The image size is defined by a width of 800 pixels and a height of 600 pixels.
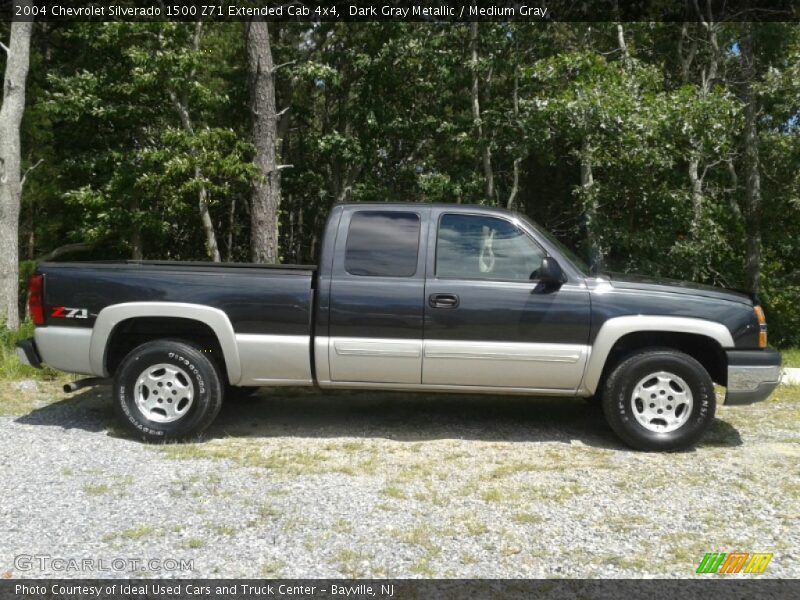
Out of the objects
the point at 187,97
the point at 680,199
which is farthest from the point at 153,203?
the point at 680,199

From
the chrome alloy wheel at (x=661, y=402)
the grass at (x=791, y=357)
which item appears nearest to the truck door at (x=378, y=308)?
the chrome alloy wheel at (x=661, y=402)

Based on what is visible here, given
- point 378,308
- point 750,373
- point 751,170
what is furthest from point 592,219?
point 378,308

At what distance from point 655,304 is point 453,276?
1.53 meters

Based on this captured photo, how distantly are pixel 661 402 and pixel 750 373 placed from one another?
666mm

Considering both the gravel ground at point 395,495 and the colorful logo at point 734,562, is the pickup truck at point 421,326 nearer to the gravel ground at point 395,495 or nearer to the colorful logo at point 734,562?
the gravel ground at point 395,495

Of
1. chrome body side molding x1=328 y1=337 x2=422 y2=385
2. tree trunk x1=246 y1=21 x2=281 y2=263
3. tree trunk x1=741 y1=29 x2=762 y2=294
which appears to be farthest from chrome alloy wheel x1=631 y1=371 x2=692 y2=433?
tree trunk x1=246 y1=21 x2=281 y2=263

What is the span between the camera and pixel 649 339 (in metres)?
5.59

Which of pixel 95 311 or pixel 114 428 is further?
pixel 114 428

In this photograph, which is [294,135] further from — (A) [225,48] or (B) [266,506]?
(B) [266,506]

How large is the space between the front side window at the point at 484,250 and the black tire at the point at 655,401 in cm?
102

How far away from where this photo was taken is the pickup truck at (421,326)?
212 inches

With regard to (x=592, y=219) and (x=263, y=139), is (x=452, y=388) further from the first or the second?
(x=263, y=139)

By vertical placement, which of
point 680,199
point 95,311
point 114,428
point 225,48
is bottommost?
point 114,428

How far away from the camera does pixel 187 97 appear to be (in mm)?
12875
